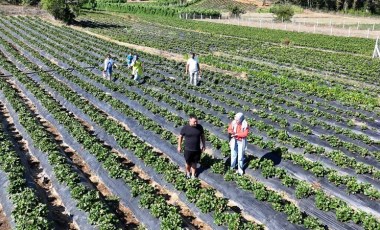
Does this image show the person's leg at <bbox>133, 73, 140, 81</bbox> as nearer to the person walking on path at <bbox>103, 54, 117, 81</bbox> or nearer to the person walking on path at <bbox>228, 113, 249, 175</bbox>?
the person walking on path at <bbox>103, 54, 117, 81</bbox>

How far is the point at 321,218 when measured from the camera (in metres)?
9.29

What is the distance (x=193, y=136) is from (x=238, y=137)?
1.30 m

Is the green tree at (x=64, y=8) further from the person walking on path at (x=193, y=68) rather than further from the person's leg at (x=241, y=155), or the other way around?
the person's leg at (x=241, y=155)

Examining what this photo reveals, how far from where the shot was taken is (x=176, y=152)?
43.1 ft

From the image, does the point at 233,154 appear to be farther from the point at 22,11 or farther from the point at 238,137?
the point at 22,11

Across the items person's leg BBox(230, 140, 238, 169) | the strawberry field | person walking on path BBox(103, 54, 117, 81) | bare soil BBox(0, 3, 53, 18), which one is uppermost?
bare soil BBox(0, 3, 53, 18)

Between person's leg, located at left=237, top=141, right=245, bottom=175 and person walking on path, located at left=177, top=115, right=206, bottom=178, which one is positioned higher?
person walking on path, located at left=177, top=115, right=206, bottom=178

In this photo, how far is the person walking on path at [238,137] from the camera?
34.8 feet

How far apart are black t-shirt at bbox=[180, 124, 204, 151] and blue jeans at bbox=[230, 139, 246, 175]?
3.91 feet

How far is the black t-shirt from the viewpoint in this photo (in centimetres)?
1018

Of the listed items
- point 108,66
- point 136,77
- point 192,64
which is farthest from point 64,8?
point 192,64

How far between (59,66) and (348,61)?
21.8 meters

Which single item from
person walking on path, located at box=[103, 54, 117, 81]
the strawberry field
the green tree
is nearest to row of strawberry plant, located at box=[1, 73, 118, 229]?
the strawberry field

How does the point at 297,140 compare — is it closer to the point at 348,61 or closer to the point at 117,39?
the point at 348,61
